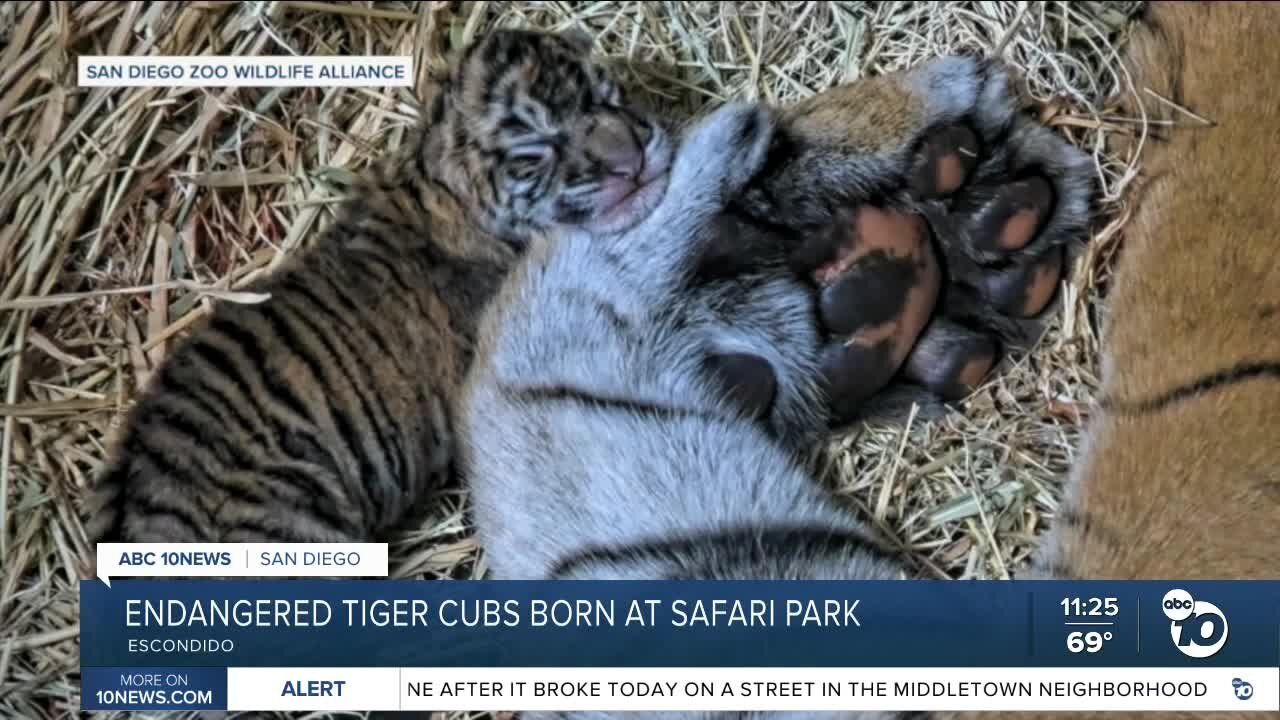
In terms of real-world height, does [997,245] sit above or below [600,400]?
above

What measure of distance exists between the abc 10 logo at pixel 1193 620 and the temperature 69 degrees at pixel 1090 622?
1.6 inches

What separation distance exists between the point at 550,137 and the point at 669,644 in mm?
455

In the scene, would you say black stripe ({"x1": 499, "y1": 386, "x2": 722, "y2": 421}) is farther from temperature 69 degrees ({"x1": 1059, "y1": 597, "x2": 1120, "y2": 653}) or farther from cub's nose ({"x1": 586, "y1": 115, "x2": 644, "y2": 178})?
temperature 69 degrees ({"x1": 1059, "y1": 597, "x2": 1120, "y2": 653})

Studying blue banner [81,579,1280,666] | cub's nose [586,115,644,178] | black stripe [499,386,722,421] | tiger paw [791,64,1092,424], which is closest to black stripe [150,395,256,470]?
blue banner [81,579,1280,666]

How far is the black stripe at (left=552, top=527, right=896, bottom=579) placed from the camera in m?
1.10

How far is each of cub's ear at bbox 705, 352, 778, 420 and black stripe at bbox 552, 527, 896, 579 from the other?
124 millimetres

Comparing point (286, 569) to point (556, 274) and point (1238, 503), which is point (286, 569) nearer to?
point (556, 274)

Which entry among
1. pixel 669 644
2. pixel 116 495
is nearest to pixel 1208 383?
pixel 669 644

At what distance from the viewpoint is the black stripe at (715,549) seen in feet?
3.61

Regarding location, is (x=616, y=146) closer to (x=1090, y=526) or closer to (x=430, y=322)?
(x=430, y=322)

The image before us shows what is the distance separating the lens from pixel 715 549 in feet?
3.61

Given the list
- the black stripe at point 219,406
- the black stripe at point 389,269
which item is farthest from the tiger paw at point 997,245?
Answer: the black stripe at point 219,406

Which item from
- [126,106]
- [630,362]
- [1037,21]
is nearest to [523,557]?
[630,362]

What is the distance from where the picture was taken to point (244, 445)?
1.15 m
